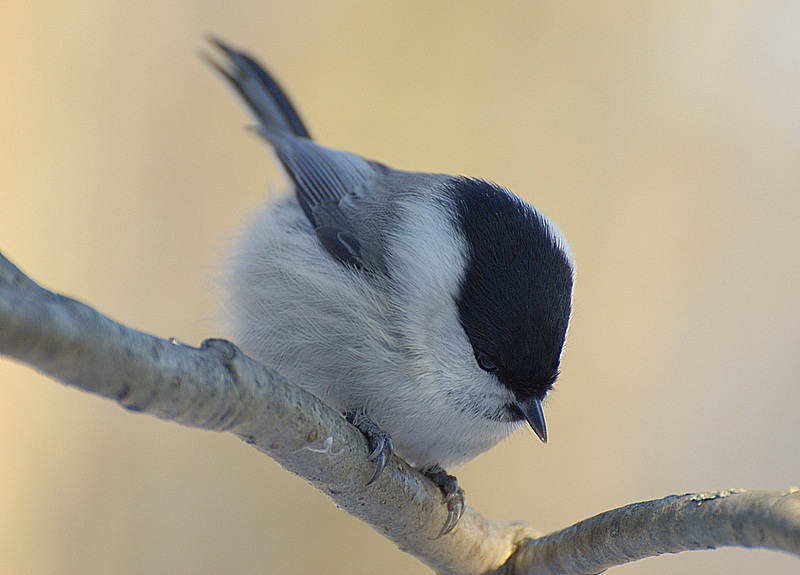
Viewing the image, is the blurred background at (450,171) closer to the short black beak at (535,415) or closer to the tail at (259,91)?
the tail at (259,91)

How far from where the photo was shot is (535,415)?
114cm

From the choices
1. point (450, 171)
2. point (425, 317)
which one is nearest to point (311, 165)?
point (425, 317)

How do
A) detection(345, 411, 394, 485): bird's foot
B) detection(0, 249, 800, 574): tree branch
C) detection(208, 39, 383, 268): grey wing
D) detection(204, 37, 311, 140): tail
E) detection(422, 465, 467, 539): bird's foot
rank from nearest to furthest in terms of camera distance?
detection(0, 249, 800, 574): tree branch
detection(345, 411, 394, 485): bird's foot
detection(422, 465, 467, 539): bird's foot
detection(208, 39, 383, 268): grey wing
detection(204, 37, 311, 140): tail

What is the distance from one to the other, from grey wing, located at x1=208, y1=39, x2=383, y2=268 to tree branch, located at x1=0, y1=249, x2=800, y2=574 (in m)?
0.41

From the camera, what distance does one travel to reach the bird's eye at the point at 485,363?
44.7 inches

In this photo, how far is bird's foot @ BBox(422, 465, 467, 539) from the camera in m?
1.23

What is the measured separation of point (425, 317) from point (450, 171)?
152 cm

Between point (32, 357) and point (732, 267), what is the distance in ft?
7.56

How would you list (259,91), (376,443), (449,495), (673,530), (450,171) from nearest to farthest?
(673,530)
(376,443)
(449,495)
(259,91)
(450,171)

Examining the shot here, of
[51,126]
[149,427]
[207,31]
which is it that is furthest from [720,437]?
[51,126]

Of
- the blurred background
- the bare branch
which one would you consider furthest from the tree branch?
the blurred background

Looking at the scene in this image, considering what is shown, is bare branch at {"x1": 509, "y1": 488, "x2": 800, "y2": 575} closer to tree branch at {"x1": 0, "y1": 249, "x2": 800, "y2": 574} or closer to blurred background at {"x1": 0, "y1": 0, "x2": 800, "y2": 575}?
tree branch at {"x1": 0, "y1": 249, "x2": 800, "y2": 574}

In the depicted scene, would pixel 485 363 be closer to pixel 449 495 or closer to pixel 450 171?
pixel 449 495

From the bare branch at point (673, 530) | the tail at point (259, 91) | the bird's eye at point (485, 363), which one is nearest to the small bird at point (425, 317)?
the bird's eye at point (485, 363)
